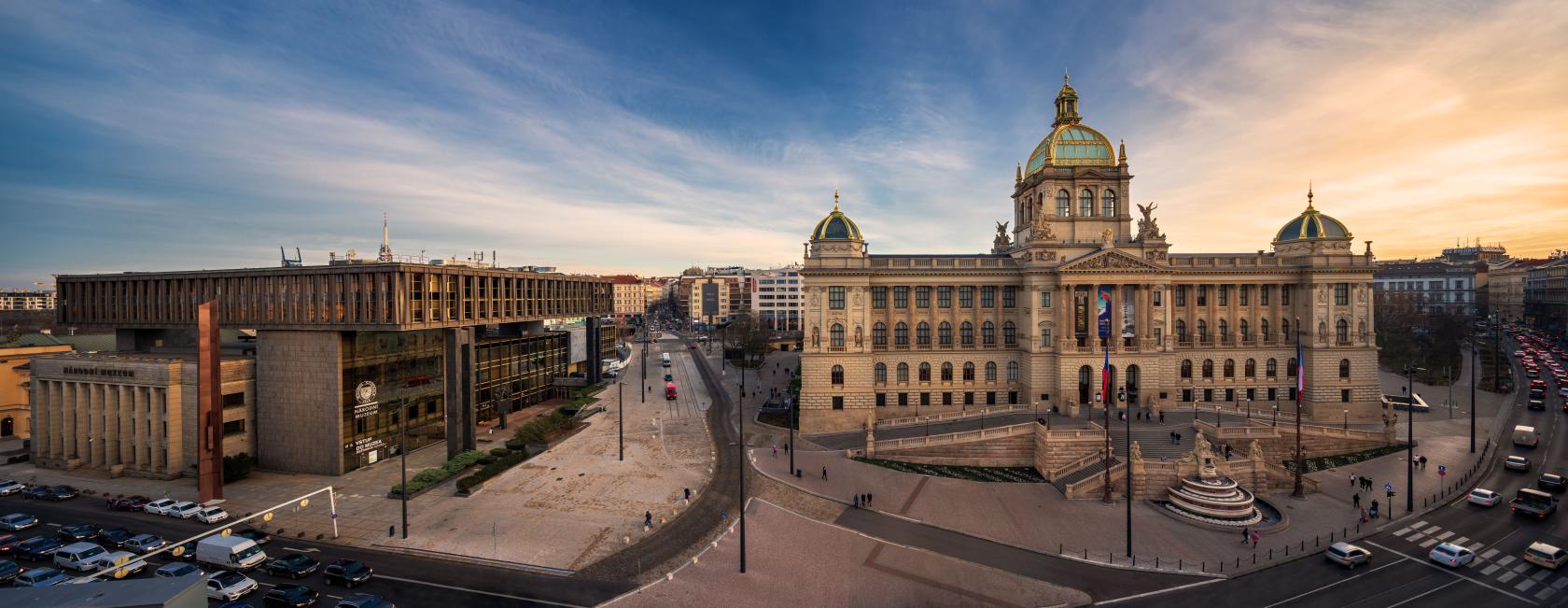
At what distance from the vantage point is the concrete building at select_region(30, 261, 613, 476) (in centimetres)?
4712

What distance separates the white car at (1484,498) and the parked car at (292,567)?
2780 inches

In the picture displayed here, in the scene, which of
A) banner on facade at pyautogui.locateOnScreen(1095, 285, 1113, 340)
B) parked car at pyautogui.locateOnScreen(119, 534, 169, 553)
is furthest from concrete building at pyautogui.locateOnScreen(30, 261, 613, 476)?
banner on facade at pyautogui.locateOnScreen(1095, 285, 1113, 340)

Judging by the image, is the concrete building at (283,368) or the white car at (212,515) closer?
the white car at (212,515)

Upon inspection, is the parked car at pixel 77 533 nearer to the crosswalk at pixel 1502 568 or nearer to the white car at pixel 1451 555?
the white car at pixel 1451 555

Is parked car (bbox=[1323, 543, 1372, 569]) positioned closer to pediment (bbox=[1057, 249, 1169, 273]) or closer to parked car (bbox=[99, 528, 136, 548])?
pediment (bbox=[1057, 249, 1169, 273])

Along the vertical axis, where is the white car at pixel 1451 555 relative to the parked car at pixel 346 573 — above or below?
below

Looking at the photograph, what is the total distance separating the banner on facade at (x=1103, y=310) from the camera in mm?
49603

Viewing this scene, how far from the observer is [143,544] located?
112ft

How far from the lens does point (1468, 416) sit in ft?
204

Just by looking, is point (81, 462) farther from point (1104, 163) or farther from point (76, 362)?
point (1104, 163)

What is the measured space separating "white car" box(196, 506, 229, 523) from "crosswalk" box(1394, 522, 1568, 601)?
71165 millimetres

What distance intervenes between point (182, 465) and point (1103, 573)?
6515 centimetres

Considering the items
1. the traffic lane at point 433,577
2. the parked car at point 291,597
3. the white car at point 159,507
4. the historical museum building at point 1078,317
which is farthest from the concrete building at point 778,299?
the parked car at point 291,597

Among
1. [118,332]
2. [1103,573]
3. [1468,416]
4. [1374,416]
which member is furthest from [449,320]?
[1468,416]
